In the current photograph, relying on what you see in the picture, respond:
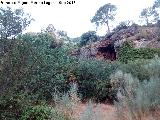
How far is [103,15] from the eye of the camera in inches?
1898

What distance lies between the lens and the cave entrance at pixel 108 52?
29083 millimetres

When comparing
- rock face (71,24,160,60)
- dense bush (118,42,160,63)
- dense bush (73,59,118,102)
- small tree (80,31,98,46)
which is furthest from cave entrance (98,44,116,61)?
dense bush (73,59,118,102)

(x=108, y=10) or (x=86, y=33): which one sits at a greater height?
(x=108, y=10)

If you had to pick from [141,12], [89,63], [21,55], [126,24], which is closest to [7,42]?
[21,55]

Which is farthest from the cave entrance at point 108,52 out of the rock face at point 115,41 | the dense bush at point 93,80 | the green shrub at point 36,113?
the green shrub at point 36,113

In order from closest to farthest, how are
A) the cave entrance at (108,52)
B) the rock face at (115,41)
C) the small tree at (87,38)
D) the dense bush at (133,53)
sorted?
1. the dense bush at (133,53)
2. the rock face at (115,41)
3. the cave entrance at (108,52)
4. the small tree at (87,38)

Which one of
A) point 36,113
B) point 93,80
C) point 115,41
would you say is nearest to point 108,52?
point 115,41

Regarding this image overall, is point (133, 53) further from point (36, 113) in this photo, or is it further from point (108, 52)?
point (36, 113)

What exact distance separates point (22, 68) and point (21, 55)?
407mm

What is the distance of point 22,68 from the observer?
10.4 m

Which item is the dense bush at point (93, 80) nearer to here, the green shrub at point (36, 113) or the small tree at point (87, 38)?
the green shrub at point (36, 113)

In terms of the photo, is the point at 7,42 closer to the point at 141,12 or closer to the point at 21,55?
the point at 21,55

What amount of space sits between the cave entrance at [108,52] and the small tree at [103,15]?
61.3 feet

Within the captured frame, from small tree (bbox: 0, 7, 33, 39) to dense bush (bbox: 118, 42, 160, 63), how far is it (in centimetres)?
1323
